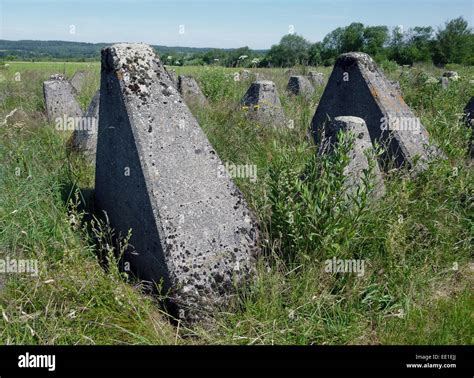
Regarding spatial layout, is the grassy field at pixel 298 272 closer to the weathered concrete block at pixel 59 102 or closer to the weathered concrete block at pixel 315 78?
the weathered concrete block at pixel 59 102

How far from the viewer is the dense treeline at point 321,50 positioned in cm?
1066

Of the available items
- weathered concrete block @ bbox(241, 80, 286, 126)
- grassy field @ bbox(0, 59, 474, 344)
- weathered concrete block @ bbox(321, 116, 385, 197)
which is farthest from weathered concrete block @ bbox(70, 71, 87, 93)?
weathered concrete block @ bbox(321, 116, 385, 197)

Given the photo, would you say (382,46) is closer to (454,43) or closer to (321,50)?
(321,50)

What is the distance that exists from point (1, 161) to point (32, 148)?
359 millimetres

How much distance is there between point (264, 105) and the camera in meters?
6.51

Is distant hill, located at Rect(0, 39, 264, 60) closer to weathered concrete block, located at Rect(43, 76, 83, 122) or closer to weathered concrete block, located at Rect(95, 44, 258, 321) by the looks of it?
weathered concrete block, located at Rect(43, 76, 83, 122)

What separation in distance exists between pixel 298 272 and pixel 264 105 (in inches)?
166

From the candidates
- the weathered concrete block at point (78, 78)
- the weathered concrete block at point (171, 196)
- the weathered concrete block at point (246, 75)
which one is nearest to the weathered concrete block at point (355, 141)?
the weathered concrete block at point (171, 196)

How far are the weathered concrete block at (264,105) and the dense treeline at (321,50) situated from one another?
Result: 5.36ft

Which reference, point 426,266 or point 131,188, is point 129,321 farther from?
point 426,266

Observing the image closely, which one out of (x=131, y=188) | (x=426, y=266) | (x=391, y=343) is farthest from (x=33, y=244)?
(x=426, y=266)

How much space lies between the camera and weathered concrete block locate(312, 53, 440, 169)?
431 cm

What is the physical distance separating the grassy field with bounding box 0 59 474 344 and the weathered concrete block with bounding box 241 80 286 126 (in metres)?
2.67

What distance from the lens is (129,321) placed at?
7.82 ft
